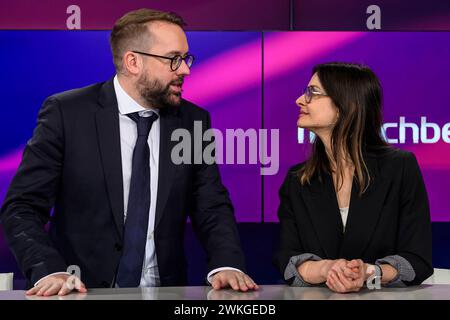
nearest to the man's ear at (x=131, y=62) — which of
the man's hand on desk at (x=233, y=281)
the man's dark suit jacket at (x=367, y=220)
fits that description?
the man's dark suit jacket at (x=367, y=220)

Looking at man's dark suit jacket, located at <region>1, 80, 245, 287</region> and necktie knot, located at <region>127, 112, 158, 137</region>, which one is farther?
necktie knot, located at <region>127, 112, 158, 137</region>

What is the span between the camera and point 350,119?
260 cm

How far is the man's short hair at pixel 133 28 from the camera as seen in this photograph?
2.66 m

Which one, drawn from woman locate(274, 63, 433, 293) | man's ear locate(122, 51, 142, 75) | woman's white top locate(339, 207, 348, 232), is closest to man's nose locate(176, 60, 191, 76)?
man's ear locate(122, 51, 142, 75)

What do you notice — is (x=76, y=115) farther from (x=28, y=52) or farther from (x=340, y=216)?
(x=28, y=52)

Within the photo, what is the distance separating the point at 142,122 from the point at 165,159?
0.51 feet

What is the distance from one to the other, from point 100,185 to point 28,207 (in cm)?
25

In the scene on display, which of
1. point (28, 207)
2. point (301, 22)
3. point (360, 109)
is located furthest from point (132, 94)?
point (301, 22)

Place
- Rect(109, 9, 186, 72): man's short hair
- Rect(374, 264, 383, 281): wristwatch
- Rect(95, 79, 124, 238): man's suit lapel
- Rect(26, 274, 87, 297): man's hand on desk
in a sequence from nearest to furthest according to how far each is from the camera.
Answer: Rect(26, 274, 87, 297): man's hand on desk
Rect(374, 264, 383, 281): wristwatch
Rect(95, 79, 124, 238): man's suit lapel
Rect(109, 9, 186, 72): man's short hair

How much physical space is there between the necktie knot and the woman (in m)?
0.52

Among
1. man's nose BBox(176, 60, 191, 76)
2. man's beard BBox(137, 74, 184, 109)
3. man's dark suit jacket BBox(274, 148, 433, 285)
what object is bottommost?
man's dark suit jacket BBox(274, 148, 433, 285)

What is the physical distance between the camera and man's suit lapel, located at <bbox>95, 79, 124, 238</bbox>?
95.9 inches

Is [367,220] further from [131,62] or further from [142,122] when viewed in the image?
[131,62]

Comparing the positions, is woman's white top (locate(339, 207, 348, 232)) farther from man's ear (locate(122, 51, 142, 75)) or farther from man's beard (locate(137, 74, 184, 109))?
man's ear (locate(122, 51, 142, 75))
